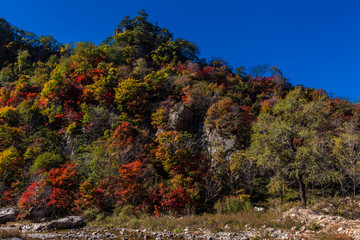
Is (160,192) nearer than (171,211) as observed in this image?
No

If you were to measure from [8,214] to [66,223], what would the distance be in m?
6.57

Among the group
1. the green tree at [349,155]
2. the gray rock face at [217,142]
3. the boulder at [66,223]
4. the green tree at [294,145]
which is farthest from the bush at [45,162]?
the green tree at [349,155]

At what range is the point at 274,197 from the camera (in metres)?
17.2

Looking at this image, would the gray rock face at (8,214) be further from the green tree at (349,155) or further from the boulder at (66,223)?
the green tree at (349,155)

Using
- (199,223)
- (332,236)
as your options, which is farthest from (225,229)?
(332,236)

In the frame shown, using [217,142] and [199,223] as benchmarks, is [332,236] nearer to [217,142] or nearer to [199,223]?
[199,223]

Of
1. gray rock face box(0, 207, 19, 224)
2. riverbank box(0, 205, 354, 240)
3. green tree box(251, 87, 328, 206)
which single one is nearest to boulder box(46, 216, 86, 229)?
riverbank box(0, 205, 354, 240)

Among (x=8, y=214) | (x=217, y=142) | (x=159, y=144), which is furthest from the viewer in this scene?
(x=217, y=142)

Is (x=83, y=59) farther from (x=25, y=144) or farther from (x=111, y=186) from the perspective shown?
(x=111, y=186)

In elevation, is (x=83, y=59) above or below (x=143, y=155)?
above

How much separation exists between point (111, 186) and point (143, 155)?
479 centimetres

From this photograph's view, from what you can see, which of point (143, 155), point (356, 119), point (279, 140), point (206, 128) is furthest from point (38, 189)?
point (356, 119)

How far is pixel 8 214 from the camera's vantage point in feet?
49.2

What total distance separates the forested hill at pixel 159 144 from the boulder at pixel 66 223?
2.03 m
